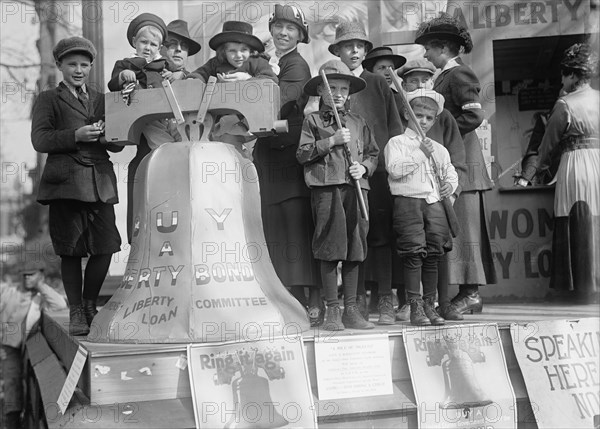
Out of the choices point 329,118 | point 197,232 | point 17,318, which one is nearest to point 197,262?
point 197,232

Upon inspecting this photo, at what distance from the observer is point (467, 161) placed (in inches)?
184

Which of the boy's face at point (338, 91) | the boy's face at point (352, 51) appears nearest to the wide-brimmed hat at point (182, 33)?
the boy's face at point (352, 51)

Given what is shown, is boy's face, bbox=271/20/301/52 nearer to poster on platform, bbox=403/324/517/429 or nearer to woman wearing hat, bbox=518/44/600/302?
poster on platform, bbox=403/324/517/429

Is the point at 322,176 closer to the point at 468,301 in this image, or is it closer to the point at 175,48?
the point at 468,301

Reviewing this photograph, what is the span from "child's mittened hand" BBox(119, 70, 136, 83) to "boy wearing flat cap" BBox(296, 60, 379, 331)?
947 millimetres

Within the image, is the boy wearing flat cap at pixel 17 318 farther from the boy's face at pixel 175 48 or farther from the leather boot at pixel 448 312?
the leather boot at pixel 448 312

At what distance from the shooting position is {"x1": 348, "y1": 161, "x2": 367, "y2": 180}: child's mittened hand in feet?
12.1

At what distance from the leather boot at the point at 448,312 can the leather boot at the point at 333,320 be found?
67 cm

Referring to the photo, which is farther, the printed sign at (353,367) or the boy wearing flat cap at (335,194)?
the boy wearing flat cap at (335,194)

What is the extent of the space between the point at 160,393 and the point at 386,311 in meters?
1.48

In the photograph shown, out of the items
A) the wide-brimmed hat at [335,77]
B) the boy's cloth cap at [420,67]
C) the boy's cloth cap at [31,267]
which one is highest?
the boy's cloth cap at [420,67]

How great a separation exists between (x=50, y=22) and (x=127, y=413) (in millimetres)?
6017

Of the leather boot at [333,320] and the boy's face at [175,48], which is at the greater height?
the boy's face at [175,48]

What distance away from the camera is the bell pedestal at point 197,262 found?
3.33 m
